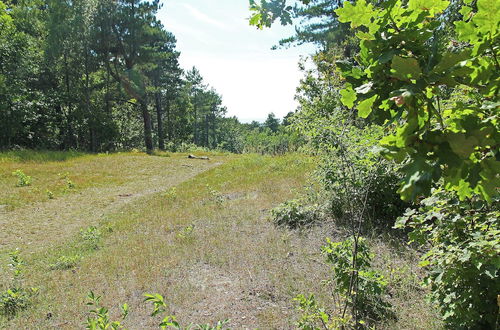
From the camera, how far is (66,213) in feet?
29.8

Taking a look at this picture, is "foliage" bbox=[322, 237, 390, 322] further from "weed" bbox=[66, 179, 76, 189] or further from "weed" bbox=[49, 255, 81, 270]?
"weed" bbox=[66, 179, 76, 189]

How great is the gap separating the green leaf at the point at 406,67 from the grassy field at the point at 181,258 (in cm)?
287

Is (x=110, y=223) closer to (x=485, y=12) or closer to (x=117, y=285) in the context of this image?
(x=117, y=285)

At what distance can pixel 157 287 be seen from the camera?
4.21 meters

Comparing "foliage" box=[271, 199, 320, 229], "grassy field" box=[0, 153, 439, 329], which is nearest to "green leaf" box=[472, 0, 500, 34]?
"grassy field" box=[0, 153, 439, 329]

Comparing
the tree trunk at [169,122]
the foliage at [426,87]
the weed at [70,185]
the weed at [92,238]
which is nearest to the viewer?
the foliage at [426,87]

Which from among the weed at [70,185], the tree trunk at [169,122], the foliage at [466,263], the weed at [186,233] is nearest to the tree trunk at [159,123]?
the tree trunk at [169,122]

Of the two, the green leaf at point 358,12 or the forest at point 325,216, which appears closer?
the forest at point 325,216

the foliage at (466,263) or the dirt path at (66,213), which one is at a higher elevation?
the foliage at (466,263)

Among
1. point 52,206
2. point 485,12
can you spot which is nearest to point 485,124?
point 485,12

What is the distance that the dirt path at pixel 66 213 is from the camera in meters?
7.11

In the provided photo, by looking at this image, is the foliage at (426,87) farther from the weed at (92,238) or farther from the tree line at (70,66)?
the tree line at (70,66)

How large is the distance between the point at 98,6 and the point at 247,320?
1049 inches

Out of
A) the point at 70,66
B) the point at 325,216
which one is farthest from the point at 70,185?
the point at 70,66
